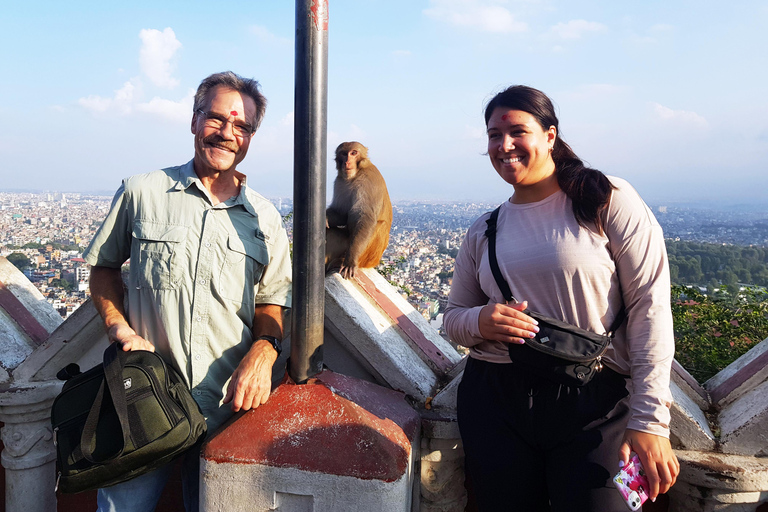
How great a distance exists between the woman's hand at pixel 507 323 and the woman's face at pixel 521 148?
1.41ft

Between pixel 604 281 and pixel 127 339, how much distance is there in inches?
61.3

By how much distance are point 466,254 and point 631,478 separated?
32.4 inches

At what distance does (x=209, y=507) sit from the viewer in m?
1.67

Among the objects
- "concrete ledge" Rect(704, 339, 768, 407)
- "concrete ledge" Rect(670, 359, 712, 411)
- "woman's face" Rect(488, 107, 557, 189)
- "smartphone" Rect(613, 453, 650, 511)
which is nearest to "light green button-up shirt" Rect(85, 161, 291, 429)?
"woman's face" Rect(488, 107, 557, 189)

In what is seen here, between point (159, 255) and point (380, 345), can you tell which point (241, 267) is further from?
point (380, 345)

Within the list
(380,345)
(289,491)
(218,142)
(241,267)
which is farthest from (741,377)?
(218,142)

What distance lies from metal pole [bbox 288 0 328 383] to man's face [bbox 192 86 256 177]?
1.11ft

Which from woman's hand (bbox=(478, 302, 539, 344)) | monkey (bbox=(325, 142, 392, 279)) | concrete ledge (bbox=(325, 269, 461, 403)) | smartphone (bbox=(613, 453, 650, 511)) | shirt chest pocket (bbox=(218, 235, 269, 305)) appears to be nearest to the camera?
smartphone (bbox=(613, 453, 650, 511))

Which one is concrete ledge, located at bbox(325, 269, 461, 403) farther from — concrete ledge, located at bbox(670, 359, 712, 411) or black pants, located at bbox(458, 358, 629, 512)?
concrete ledge, located at bbox(670, 359, 712, 411)

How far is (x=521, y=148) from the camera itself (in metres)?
1.62

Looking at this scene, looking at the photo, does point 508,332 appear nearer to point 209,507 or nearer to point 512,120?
point 512,120

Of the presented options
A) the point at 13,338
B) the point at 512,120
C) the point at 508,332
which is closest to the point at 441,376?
the point at 508,332

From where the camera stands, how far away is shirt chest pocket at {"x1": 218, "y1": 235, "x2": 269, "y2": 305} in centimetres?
184

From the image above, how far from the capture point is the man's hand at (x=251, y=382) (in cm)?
167
